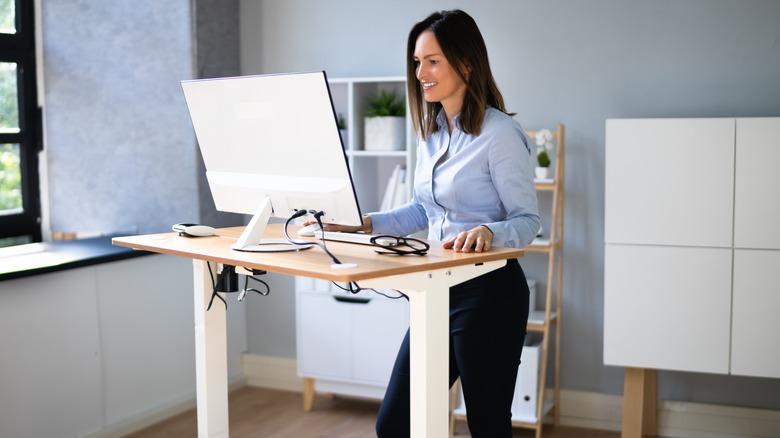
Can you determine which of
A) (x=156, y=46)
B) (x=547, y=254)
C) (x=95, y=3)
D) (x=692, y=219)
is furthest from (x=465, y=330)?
(x=95, y=3)

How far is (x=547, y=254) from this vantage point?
12.2 feet

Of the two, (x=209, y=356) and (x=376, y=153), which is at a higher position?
(x=376, y=153)

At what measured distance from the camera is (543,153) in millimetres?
3498

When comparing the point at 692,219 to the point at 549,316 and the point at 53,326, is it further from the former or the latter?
the point at 53,326

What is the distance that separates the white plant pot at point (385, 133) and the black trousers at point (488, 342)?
5.61 feet

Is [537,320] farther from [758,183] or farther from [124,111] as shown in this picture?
[124,111]

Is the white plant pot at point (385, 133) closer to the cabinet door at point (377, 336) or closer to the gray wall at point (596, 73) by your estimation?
the gray wall at point (596, 73)

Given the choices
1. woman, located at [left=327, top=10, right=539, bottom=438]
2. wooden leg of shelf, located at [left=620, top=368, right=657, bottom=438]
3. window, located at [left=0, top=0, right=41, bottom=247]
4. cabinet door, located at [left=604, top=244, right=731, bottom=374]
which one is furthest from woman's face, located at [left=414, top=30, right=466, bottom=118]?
window, located at [left=0, top=0, right=41, bottom=247]

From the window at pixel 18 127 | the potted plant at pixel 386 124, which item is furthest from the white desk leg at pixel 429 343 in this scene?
the window at pixel 18 127

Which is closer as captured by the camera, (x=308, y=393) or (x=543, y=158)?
(x=543, y=158)

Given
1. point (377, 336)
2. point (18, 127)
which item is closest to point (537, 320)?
point (377, 336)

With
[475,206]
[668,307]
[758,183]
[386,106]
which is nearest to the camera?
[475,206]

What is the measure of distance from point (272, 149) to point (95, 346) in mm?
1642

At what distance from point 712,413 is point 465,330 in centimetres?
192
